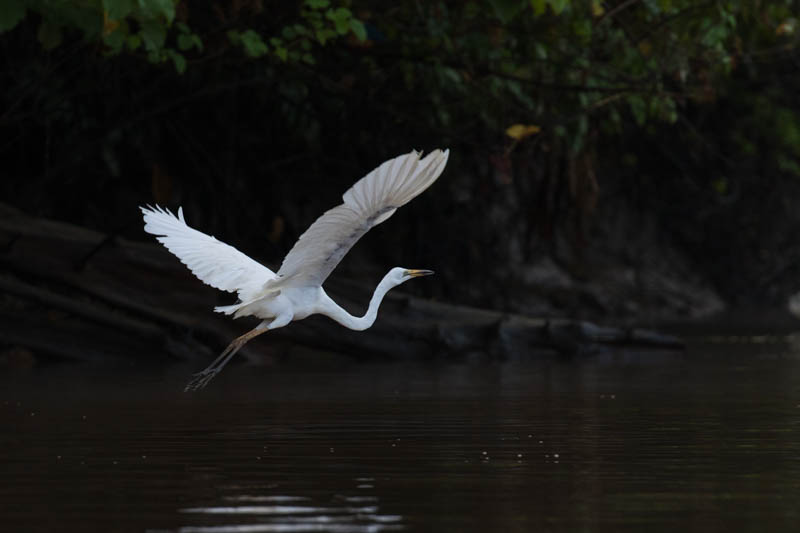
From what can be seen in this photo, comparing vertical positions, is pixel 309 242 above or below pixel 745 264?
below

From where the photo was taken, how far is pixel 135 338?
14258mm

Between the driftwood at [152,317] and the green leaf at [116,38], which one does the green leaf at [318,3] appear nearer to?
the green leaf at [116,38]

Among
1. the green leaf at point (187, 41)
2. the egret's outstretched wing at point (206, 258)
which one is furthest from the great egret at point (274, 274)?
the green leaf at point (187, 41)

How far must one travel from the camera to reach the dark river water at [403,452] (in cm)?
534

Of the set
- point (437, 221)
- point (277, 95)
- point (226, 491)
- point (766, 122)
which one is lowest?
point (226, 491)

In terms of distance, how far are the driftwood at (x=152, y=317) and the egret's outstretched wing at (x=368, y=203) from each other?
212 inches

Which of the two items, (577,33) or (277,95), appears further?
(277,95)

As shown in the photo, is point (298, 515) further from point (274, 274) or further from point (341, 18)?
point (341, 18)

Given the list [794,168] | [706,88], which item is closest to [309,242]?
[706,88]

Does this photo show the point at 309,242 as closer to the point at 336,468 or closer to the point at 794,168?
the point at 336,468

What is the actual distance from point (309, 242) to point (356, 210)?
2.47ft

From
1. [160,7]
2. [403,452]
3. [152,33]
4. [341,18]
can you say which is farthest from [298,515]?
[341,18]

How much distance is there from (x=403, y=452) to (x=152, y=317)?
7.32 metres

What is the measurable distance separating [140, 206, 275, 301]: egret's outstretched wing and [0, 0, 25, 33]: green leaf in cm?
142
